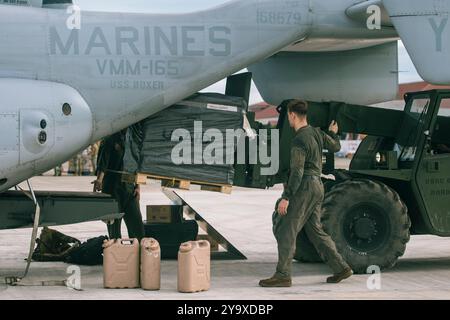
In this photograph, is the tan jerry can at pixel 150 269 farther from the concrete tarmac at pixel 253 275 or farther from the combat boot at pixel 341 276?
the combat boot at pixel 341 276

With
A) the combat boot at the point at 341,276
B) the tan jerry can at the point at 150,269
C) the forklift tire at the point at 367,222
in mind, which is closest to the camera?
the tan jerry can at the point at 150,269

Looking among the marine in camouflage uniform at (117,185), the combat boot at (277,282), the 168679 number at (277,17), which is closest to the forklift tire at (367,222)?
the combat boot at (277,282)

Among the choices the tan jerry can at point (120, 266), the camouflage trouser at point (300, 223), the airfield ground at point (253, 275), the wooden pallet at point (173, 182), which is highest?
the wooden pallet at point (173, 182)

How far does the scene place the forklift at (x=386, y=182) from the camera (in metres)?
11.3

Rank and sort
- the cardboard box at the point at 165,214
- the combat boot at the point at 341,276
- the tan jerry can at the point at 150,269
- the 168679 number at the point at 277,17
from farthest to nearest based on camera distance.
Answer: the cardboard box at the point at 165,214 → the 168679 number at the point at 277,17 → the combat boot at the point at 341,276 → the tan jerry can at the point at 150,269

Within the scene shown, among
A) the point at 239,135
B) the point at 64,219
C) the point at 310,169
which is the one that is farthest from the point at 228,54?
the point at 64,219

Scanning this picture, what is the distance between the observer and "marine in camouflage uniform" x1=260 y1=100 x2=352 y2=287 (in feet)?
33.4

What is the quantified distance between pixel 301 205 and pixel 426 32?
243 cm

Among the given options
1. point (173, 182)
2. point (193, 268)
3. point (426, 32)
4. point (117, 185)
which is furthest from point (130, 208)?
point (426, 32)

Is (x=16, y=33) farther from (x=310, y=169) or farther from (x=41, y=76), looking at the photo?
(x=310, y=169)

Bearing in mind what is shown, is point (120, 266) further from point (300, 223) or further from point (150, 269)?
point (300, 223)

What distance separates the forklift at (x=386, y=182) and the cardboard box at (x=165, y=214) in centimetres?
189

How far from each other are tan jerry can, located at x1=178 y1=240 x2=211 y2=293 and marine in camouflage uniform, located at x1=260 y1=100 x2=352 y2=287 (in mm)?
679

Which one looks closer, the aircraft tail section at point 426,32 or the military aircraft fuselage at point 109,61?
the military aircraft fuselage at point 109,61
